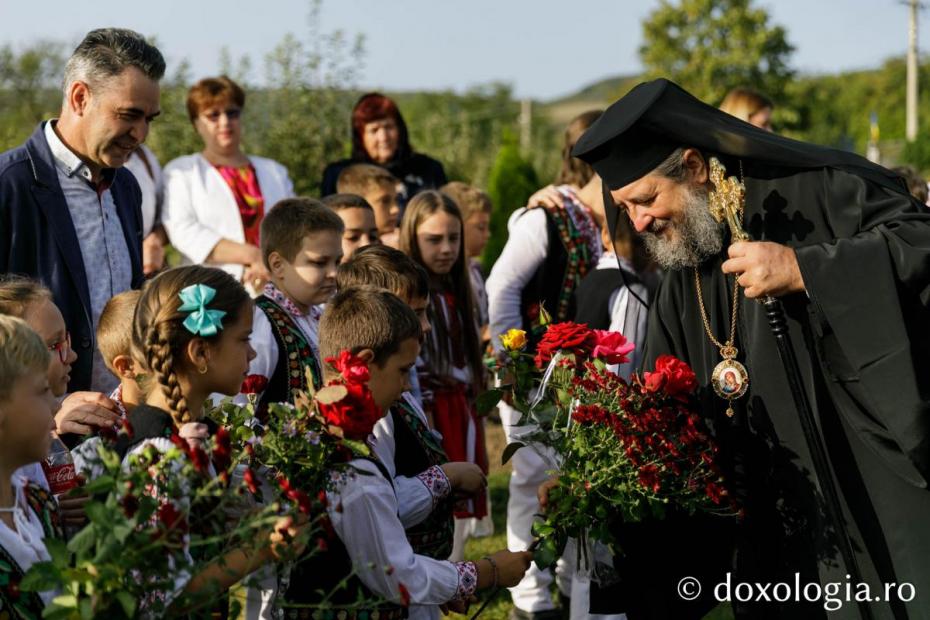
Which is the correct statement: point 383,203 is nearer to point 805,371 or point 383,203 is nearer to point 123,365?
point 123,365

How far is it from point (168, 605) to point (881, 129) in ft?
281

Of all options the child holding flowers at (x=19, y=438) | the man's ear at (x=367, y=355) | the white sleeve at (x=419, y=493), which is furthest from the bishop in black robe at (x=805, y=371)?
the child holding flowers at (x=19, y=438)

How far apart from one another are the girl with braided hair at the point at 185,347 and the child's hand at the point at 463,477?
37.5 inches

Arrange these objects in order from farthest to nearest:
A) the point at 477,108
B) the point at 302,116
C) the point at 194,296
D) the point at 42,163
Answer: the point at 477,108 → the point at 302,116 → the point at 42,163 → the point at 194,296

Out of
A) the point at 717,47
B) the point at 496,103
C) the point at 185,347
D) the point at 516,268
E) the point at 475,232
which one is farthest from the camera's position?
the point at 496,103

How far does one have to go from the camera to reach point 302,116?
15.3 metres

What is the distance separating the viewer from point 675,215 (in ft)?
15.2

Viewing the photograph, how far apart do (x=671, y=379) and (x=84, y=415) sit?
1.96 m

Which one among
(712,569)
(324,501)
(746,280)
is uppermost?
(746,280)

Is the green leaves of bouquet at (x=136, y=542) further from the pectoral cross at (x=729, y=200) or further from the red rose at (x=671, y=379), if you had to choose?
the pectoral cross at (x=729, y=200)

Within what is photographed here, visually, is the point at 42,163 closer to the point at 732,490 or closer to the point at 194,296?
the point at 194,296

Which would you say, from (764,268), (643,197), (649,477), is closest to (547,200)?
(643,197)

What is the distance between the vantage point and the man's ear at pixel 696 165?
462cm

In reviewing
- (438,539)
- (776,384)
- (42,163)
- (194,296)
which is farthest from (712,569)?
(42,163)
